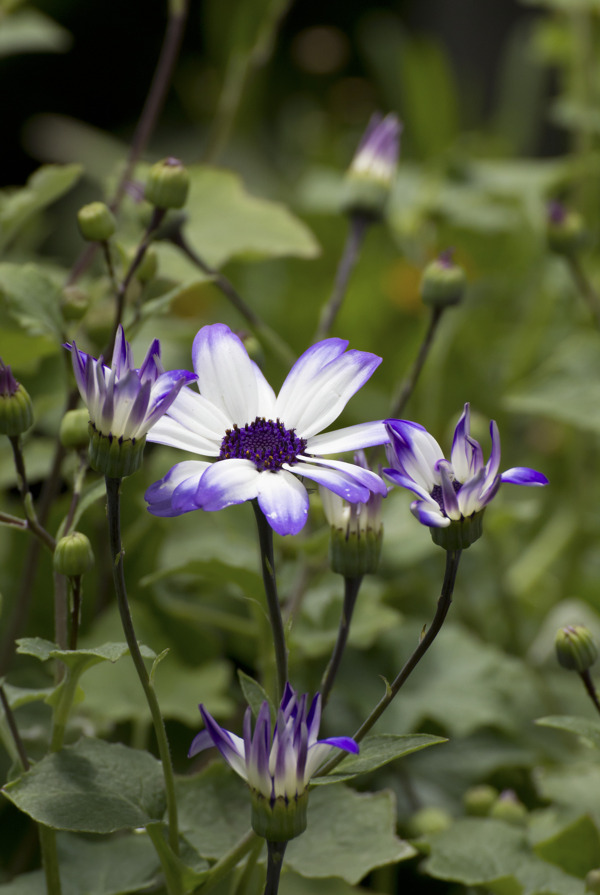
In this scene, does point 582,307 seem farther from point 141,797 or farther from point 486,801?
point 141,797

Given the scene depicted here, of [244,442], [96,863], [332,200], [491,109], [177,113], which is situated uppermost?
[491,109]

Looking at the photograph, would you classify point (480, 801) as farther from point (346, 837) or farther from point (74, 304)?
point (74, 304)

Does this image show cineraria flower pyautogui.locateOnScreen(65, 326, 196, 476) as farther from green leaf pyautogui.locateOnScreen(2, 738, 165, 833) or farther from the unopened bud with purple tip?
the unopened bud with purple tip

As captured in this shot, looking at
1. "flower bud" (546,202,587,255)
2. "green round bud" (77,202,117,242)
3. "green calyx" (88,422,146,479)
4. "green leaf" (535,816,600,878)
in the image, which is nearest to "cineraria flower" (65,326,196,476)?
"green calyx" (88,422,146,479)

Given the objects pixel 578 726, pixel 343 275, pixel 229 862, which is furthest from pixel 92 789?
pixel 343 275

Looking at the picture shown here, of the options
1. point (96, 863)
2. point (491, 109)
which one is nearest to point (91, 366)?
point (96, 863)
